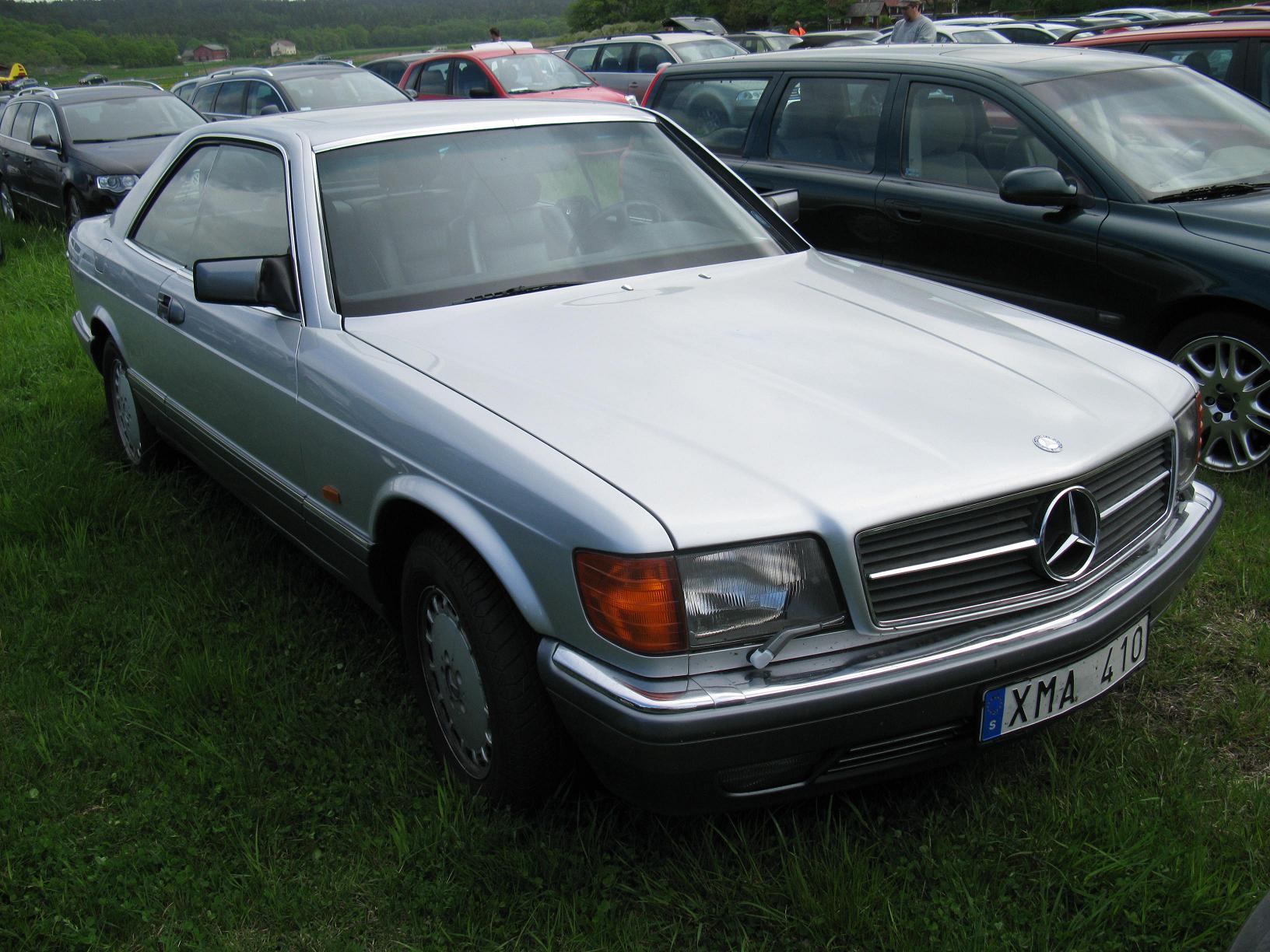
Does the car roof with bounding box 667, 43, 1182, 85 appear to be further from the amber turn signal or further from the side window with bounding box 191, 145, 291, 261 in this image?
the amber turn signal

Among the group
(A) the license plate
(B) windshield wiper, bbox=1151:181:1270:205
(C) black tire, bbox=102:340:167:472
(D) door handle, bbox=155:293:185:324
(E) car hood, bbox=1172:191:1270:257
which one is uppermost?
(B) windshield wiper, bbox=1151:181:1270:205

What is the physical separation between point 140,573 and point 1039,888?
295 cm

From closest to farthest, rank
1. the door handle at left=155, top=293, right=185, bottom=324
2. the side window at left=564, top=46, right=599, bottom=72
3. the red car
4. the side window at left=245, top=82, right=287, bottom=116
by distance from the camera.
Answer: the door handle at left=155, top=293, right=185, bottom=324, the side window at left=245, top=82, right=287, bottom=116, the red car, the side window at left=564, top=46, right=599, bottom=72

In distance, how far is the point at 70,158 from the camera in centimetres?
1073

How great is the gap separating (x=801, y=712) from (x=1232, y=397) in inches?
115

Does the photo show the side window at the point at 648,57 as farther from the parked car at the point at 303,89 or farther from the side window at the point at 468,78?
the parked car at the point at 303,89

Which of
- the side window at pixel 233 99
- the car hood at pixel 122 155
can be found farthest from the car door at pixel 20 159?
the side window at pixel 233 99

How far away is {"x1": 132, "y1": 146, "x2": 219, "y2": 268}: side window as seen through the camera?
404 centimetres

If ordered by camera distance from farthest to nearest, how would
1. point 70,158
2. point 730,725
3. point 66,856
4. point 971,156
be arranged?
1. point 70,158
2. point 971,156
3. point 66,856
4. point 730,725

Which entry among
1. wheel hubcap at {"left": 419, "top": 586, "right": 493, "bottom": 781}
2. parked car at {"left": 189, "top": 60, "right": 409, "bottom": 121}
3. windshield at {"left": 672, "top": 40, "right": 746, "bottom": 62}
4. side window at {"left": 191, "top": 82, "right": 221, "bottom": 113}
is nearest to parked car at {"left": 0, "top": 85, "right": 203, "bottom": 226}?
parked car at {"left": 189, "top": 60, "right": 409, "bottom": 121}

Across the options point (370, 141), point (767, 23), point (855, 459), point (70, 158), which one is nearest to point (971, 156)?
point (370, 141)

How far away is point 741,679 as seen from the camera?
2104 millimetres

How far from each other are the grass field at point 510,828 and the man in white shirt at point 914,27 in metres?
7.05

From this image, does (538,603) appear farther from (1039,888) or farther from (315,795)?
(1039,888)
